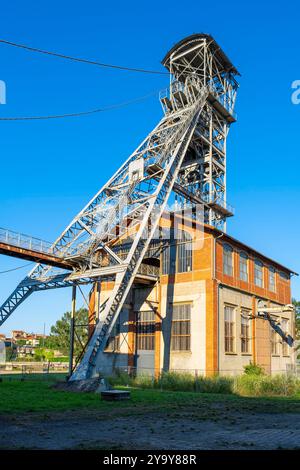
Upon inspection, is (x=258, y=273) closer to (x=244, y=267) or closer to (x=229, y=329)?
(x=244, y=267)

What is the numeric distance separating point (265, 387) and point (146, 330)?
10.5 m

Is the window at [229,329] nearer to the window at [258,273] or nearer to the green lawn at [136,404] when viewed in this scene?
the window at [258,273]

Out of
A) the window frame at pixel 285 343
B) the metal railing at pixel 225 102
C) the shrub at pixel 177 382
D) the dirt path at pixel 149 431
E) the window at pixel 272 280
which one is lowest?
the shrub at pixel 177 382

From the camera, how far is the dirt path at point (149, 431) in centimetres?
847

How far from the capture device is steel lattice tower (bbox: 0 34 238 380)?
2620cm

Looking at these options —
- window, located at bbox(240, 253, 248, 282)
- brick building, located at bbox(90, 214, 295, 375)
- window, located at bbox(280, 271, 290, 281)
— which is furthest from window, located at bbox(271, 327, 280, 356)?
window, located at bbox(240, 253, 248, 282)

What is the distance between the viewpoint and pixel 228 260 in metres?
31.2

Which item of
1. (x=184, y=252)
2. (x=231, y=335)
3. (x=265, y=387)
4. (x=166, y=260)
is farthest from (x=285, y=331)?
(x=265, y=387)

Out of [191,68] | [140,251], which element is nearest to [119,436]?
[140,251]

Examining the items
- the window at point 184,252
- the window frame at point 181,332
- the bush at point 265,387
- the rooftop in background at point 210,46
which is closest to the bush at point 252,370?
the window frame at point 181,332

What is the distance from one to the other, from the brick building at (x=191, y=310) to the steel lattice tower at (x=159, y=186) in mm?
2370

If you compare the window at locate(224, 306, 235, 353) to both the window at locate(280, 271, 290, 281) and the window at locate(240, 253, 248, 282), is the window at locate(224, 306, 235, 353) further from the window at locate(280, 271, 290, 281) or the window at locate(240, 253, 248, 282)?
the window at locate(280, 271, 290, 281)

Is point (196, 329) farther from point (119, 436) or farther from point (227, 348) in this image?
point (119, 436)

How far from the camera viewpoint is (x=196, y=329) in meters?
28.2
